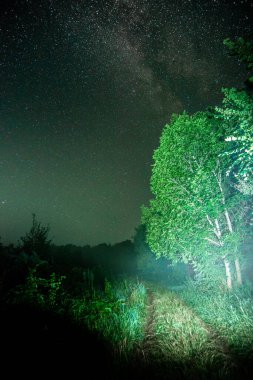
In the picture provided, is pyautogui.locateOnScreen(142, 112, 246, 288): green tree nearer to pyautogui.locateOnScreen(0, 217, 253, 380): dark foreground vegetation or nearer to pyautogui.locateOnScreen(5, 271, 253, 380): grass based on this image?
pyautogui.locateOnScreen(5, 271, 253, 380): grass

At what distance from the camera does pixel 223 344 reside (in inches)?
242

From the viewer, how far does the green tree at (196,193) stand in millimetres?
13195

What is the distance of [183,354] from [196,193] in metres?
8.70

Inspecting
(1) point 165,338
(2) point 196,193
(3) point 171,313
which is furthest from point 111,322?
(2) point 196,193

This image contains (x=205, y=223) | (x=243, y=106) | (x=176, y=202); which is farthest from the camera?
(x=205, y=223)

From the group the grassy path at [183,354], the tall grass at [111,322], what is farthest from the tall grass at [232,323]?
the tall grass at [111,322]

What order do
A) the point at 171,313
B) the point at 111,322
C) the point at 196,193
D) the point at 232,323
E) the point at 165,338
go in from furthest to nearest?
the point at 196,193
the point at 171,313
the point at 232,323
the point at 111,322
the point at 165,338

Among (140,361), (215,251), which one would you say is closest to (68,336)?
(140,361)

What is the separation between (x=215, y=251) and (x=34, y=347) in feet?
38.2

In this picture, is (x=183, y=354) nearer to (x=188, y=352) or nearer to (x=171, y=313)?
(x=188, y=352)

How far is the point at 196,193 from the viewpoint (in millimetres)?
13008

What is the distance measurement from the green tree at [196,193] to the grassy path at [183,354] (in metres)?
6.76

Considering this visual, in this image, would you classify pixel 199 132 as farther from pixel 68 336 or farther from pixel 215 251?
pixel 68 336

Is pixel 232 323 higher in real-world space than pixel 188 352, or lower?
higher
